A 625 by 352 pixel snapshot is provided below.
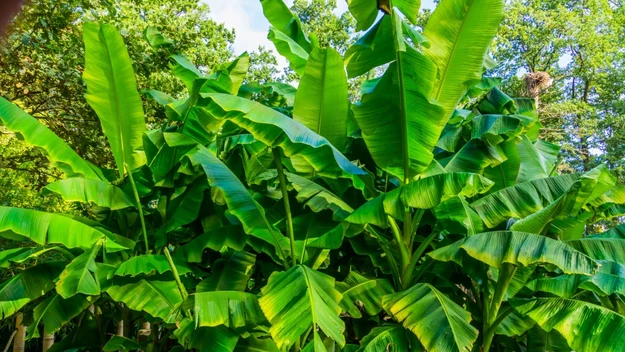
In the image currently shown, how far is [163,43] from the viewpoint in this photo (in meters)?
4.76

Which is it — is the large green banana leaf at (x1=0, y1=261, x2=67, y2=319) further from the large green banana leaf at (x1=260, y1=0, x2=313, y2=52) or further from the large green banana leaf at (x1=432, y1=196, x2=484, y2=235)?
the large green banana leaf at (x1=432, y1=196, x2=484, y2=235)

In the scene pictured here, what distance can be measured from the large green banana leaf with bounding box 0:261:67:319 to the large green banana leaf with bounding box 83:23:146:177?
1075mm

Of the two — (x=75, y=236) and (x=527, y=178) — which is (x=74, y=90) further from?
(x=527, y=178)

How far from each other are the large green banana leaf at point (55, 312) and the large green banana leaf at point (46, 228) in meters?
0.65

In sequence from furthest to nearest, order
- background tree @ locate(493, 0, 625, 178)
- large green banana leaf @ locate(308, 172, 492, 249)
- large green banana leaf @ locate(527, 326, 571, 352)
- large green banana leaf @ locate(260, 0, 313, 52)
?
1. background tree @ locate(493, 0, 625, 178)
2. large green banana leaf @ locate(260, 0, 313, 52)
3. large green banana leaf @ locate(527, 326, 571, 352)
4. large green banana leaf @ locate(308, 172, 492, 249)

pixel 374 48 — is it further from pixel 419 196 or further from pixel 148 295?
pixel 148 295

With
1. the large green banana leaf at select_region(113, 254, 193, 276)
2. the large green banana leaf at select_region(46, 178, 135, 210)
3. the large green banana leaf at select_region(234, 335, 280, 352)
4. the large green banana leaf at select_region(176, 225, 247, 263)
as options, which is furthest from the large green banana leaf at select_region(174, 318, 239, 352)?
the large green banana leaf at select_region(46, 178, 135, 210)

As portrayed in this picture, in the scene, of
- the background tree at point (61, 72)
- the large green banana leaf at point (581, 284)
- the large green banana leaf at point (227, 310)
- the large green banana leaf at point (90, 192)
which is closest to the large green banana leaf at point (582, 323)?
the large green banana leaf at point (581, 284)

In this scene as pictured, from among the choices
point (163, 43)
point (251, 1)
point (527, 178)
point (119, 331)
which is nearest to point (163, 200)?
point (163, 43)

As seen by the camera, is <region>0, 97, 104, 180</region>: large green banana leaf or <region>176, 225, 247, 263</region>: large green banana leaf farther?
<region>176, 225, 247, 263</region>: large green banana leaf

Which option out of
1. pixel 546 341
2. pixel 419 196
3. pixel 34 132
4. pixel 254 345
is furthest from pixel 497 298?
pixel 34 132

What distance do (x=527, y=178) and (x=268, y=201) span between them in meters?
2.56

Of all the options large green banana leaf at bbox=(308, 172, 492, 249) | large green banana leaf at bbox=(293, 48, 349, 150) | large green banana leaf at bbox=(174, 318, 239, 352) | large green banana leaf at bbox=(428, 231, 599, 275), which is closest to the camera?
large green banana leaf at bbox=(428, 231, 599, 275)

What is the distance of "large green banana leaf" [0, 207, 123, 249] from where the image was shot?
307cm
